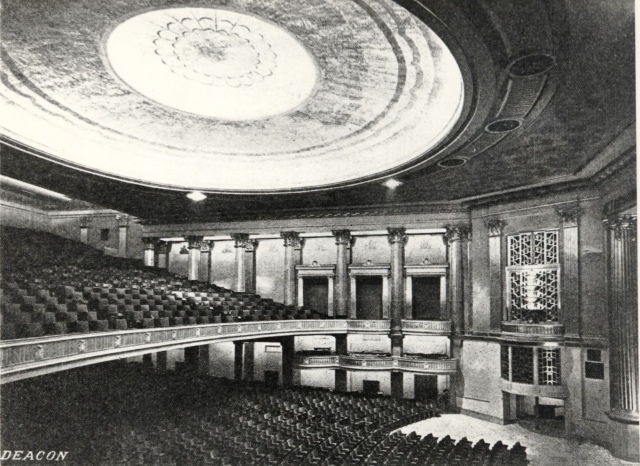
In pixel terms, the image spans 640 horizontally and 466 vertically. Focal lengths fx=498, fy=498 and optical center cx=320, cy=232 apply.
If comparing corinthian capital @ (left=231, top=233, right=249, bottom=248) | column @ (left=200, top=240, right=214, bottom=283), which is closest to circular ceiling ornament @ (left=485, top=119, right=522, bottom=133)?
corinthian capital @ (left=231, top=233, right=249, bottom=248)

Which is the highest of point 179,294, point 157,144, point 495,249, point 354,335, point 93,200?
point 157,144

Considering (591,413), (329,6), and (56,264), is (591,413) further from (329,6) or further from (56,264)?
(56,264)

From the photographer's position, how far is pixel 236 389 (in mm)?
14570

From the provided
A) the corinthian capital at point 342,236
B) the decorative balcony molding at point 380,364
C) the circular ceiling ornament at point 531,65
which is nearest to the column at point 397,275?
the decorative balcony molding at point 380,364

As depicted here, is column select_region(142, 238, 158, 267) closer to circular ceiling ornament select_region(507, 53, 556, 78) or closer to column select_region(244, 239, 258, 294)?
column select_region(244, 239, 258, 294)

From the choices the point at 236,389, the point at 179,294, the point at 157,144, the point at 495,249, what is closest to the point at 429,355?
the point at 495,249

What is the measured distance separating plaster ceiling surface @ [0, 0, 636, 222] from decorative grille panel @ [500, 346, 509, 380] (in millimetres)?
4855

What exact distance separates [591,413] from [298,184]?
1033 centimetres

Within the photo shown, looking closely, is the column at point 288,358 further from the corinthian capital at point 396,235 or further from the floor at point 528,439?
the corinthian capital at point 396,235

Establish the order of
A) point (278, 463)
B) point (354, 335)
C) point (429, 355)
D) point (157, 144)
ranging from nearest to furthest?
point (278, 463), point (157, 144), point (429, 355), point (354, 335)

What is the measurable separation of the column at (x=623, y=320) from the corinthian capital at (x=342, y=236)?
8.83m

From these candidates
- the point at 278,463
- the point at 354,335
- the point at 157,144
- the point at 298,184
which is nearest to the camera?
the point at 278,463

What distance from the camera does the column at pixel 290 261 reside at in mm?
19047

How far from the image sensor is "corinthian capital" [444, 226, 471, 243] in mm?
17041
